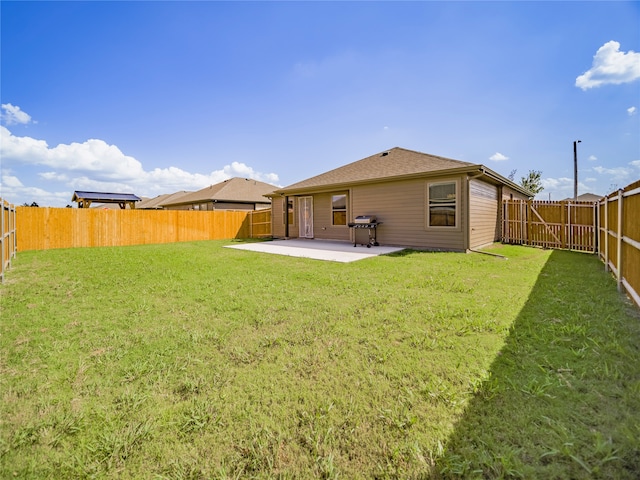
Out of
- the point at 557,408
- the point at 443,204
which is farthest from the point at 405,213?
the point at 557,408

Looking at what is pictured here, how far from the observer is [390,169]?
36.2ft

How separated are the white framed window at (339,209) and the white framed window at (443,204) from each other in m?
3.81

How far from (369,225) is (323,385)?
8737 millimetres

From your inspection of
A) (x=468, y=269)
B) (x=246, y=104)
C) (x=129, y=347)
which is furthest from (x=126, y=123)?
(x=468, y=269)

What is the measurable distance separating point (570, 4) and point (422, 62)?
379cm

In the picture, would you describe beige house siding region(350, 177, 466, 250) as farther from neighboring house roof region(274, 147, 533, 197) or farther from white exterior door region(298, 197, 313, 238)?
white exterior door region(298, 197, 313, 238)

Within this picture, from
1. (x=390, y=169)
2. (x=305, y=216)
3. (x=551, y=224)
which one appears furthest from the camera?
(x=305, y=216)

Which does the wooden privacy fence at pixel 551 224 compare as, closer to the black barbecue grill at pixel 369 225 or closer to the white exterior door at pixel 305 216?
the black barbecue grill at pixel 369 225

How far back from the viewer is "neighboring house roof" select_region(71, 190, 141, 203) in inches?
721

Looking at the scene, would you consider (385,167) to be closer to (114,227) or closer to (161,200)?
(114,227)

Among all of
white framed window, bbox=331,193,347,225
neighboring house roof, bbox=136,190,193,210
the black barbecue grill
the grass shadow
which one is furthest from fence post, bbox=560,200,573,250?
neighboring house roof, bbox=136,190,193,210

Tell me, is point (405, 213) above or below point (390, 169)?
below

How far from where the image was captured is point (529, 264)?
6918 millimetres

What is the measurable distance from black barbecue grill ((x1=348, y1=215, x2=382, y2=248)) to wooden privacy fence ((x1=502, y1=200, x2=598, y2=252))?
5.70m
